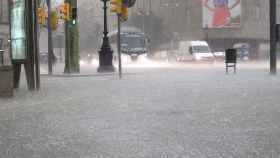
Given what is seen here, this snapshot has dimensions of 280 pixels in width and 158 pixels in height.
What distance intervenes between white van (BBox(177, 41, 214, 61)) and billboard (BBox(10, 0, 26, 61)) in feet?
97.8

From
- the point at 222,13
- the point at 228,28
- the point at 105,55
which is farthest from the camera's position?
the point at 228,28

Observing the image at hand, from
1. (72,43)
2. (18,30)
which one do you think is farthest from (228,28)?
(18,30)

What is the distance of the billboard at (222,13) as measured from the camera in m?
75.2

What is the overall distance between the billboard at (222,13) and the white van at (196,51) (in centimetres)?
2717

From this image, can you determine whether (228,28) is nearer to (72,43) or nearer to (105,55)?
(105,55)

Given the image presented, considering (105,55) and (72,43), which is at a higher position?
(72,43)

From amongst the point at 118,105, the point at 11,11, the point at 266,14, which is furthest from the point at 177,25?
the point at 118,105

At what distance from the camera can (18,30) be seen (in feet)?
55.2

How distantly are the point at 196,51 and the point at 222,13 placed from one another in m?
29.8

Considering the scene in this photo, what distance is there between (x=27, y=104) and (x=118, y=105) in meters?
1.90

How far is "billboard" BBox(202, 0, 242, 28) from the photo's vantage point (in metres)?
75.2

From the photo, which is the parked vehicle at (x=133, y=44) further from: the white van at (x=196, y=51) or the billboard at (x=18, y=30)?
the billboard at (x=18, y=30)

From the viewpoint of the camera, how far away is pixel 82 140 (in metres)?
7.29

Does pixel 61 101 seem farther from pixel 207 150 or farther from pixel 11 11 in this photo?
pixel 207 150
